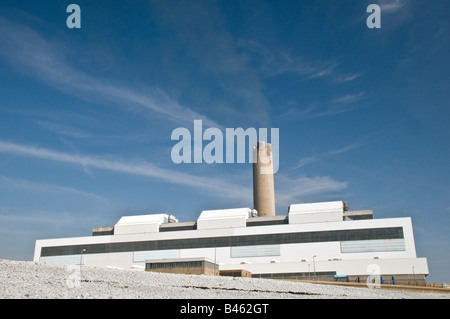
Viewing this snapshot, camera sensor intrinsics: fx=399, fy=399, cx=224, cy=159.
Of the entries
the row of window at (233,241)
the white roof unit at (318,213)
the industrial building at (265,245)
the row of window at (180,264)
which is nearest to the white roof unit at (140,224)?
the industrial building at (265,245)

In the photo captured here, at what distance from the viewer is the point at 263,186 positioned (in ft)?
257

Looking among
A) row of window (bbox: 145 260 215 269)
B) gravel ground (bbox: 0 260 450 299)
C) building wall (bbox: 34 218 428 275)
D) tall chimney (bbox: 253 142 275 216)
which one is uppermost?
tall chimney (bbox: 253 142 275 216)

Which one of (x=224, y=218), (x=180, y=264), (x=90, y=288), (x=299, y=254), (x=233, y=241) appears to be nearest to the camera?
(x=90, y=288)

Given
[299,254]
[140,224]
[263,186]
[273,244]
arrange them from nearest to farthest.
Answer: [299,254] < [273,244] < [140,224] < [263,186]

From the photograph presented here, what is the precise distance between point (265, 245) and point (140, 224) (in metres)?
24.3

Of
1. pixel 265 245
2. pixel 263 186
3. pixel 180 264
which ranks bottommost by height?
pixel 180 264

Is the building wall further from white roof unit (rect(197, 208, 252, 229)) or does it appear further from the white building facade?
white roof unit (rect(197, 208, 252, 229))

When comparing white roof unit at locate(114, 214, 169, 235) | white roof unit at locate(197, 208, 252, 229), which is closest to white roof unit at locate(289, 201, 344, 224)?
white roof unit at locate(197, 208, 252, 229)

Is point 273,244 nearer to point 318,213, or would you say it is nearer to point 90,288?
point 318,213

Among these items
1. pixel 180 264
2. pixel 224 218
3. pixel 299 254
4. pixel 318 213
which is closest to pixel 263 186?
pixel 224 218

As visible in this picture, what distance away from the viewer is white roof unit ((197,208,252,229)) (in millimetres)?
68438

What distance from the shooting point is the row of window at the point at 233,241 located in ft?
195
